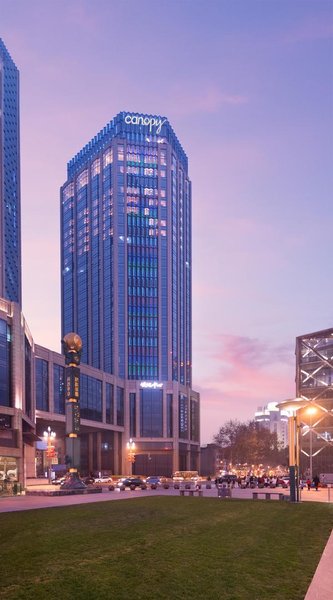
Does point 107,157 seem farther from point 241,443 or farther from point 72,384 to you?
point 72,384

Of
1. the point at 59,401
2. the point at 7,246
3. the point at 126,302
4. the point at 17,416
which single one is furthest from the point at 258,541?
the point at 7,246

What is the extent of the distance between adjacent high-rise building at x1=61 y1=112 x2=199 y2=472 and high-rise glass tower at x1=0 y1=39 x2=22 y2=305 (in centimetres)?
2235

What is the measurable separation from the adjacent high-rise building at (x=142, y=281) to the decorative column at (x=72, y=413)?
87507mm

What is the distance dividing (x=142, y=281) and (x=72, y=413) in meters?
110

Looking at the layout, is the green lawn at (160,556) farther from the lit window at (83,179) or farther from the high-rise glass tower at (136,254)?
the lit window at (83,179)

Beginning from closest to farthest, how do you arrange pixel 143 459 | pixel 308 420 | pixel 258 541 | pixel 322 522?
pixel 258 541
pixel 322 522
pixel 308 420
pixel 143 459

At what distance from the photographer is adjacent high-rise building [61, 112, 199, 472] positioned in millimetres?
156125

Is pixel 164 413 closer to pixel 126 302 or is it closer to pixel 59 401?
pixel 126 302

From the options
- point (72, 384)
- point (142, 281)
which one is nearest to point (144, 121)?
point (142, 281)

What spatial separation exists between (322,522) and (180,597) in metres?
16.4

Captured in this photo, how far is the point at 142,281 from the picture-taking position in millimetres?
168375

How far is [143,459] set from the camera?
15188cm

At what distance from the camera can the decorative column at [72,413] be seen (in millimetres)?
57781

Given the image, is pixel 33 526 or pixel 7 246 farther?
pixel 7 246
